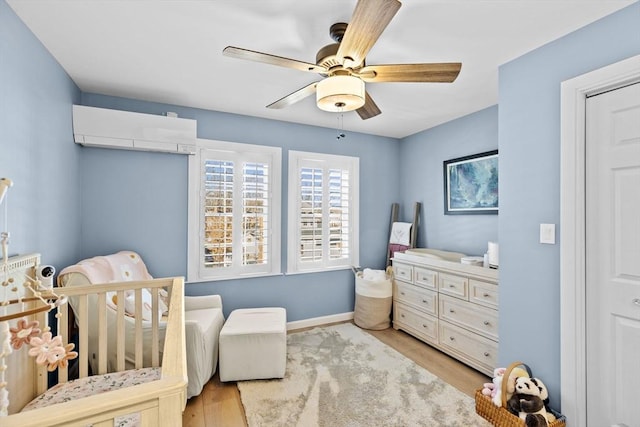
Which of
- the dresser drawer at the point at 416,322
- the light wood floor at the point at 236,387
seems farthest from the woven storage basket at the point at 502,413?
the dresser drawer at the point at 416,322

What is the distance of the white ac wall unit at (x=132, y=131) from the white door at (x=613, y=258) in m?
3.10

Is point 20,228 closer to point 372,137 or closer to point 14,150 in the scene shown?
point 14,150

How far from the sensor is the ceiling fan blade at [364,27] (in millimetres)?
1219

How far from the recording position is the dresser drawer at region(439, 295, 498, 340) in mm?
2568

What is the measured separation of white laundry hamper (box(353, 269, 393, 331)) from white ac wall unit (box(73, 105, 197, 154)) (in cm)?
245

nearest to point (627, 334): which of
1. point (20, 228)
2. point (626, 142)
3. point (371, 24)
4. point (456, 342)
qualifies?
point (626, 142)

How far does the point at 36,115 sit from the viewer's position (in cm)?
192

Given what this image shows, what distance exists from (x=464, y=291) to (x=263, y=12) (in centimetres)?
271

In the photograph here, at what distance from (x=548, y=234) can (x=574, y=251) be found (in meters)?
0.17

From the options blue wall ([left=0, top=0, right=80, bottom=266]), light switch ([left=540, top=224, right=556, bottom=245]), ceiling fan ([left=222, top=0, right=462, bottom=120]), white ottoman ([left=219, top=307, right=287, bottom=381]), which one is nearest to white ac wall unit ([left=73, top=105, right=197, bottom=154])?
blue wall ([left=0, top=0, right=80, bottom=266])

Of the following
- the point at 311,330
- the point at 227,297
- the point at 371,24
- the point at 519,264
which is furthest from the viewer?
the point at 311,330

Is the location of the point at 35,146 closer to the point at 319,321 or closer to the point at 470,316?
the point at 319,321

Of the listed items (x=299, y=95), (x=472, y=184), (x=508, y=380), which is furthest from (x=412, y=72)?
(x=472, y=184)

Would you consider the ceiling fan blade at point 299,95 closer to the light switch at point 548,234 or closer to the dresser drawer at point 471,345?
the light switch at point 548,234
